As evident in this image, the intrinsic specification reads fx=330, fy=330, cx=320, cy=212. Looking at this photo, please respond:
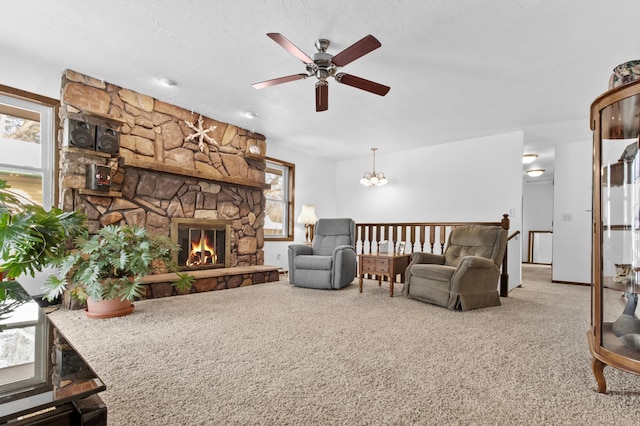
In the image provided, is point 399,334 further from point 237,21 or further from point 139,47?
point 139,47

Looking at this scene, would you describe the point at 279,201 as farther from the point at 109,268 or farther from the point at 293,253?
the point at 109,268

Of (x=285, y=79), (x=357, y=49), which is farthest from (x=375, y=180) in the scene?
(x=357, y=49)

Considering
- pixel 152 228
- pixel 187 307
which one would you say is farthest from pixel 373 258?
pixel 152 228

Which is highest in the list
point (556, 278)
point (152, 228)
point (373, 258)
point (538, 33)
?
point (538, 33)

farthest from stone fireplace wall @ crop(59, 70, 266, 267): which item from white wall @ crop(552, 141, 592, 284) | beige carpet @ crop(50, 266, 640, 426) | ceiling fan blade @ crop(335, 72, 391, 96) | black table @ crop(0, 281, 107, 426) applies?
white wall @ crop(552, 141, 592, 284)

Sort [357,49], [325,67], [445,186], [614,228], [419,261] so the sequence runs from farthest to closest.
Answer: [445,186] < [419,261] < [325,67] < [357,49] < [614,228]

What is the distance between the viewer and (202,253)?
482 cm

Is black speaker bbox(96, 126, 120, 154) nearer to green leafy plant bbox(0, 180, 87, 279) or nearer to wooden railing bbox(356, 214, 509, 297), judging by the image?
green leafy plant bbox(0, 180, 87, 279)

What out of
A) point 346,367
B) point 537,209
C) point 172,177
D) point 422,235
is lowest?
point 346,367

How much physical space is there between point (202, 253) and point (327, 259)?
6.06 feet

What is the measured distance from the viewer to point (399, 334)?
256 centimetres

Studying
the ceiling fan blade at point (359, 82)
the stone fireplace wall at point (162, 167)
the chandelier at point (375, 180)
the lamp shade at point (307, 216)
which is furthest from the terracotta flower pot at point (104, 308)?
the chandelier at point (375, 180)

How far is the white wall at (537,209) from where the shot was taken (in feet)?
29.4

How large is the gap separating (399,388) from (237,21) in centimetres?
281
